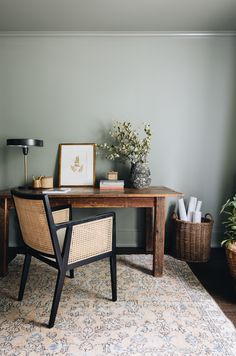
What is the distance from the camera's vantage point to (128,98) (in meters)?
2.65

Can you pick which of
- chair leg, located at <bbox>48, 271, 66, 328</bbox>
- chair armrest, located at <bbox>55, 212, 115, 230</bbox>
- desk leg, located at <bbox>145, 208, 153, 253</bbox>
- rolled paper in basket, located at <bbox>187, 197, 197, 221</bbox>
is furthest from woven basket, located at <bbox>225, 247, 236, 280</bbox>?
chair leg, located at <bbox>48, 271, 66, 328</bbox>

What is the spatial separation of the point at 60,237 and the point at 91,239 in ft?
0.91

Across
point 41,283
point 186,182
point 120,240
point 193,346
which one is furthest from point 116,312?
point 186,182

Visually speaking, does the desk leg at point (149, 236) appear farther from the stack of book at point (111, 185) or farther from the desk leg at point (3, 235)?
the desk leg at point (3, 235)

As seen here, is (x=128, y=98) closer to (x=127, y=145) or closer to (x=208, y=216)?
(x=127, y=145)

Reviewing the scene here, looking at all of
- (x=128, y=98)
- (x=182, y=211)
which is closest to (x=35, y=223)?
(x=182, y=211)

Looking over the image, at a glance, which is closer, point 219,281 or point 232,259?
point 232,259

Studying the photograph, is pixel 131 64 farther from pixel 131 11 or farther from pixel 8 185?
pixel 8 185

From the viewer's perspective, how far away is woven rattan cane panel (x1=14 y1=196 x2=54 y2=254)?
4.84 feet

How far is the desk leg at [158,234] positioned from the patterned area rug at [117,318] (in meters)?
0.10

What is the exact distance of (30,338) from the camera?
1.38 m

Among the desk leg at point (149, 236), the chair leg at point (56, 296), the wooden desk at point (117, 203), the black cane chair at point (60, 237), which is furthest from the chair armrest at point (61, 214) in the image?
the desk leg at point (149, 236)

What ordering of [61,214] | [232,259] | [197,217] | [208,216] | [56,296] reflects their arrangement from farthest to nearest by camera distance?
[208,216], [197,217], [61,214], [232,259], [56,296]

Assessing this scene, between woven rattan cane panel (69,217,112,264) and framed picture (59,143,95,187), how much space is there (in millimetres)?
1032
